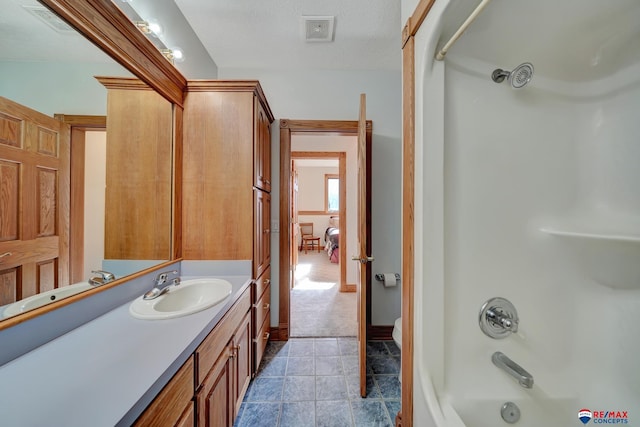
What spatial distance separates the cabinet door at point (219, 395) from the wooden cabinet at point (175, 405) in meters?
0.07

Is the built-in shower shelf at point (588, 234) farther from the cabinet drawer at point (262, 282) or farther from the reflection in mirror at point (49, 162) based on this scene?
the reflection in mirror at point (49, 162)

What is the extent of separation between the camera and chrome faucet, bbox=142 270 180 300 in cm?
107

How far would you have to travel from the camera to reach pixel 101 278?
0.95m

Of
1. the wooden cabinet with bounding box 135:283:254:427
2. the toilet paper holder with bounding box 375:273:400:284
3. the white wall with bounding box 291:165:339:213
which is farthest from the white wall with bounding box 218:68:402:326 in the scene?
the white wall with bounding box 291:165:339:213

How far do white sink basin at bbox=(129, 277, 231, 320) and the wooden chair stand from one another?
499 centimetres

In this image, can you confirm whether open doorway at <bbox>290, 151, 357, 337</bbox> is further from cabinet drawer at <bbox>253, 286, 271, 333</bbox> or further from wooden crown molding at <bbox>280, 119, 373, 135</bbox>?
wooden crown molding at <bbox>280, 119, 373, 135</bbox>

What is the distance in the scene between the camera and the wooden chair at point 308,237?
6.45m

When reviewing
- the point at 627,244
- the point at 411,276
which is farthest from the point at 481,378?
the point at 627,244

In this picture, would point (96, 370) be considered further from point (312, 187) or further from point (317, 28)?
point (312, 187)

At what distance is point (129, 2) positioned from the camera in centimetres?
108

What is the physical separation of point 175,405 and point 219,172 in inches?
47.9

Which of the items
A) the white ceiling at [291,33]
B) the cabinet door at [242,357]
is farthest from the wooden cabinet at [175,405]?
the white ceiling at [291,33]

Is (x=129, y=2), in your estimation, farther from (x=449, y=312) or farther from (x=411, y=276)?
(x=449, y=312)

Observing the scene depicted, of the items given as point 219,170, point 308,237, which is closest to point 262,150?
point 219,170
